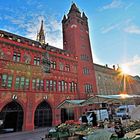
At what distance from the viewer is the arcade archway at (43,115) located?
22.8 m

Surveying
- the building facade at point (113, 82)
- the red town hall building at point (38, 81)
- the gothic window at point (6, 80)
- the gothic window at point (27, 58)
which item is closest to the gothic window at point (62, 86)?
the red town hall building at point (38, 81)

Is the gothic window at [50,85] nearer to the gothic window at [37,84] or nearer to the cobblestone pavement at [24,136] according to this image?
the gothic window at [37,84]

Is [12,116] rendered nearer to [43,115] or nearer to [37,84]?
[43,115]

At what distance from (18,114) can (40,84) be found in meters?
5.67

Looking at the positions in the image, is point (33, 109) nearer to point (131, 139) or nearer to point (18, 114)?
point (18, 114)

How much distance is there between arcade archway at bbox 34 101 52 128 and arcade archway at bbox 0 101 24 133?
268 cm

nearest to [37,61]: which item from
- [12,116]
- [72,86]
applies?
[72,86]

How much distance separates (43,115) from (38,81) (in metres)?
5.63

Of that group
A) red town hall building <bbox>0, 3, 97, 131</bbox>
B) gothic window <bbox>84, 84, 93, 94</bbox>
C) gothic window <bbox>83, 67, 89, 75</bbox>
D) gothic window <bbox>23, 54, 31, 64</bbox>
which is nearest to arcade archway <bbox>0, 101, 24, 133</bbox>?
red town hall building <bbox>0, 3, 97, 131</bbox>

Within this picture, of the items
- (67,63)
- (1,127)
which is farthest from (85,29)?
(1,127)

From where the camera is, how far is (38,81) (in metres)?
23.9

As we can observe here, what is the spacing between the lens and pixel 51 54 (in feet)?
88.2

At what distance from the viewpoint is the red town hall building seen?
2072 cm

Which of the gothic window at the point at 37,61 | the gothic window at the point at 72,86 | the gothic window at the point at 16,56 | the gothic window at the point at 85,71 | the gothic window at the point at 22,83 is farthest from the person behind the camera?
the gothic window at the point at 85,71
